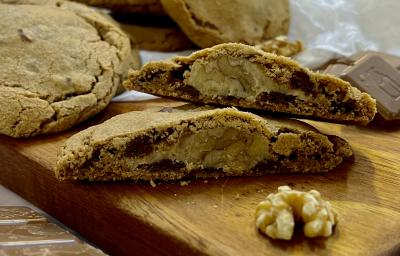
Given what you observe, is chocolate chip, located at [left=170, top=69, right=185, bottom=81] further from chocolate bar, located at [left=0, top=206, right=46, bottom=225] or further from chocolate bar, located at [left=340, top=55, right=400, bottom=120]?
chocolate bar, located at [left=340, top=55, right=400, bottom=120]

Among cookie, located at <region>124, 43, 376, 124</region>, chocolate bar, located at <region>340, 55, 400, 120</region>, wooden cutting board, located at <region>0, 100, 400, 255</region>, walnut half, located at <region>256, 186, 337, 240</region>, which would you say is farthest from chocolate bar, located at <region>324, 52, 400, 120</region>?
walnut half, located at <region>256, 186, 337, 240</region>

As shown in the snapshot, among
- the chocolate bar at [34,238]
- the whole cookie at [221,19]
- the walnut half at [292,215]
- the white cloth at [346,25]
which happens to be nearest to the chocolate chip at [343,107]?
the walnut half at [292,215]

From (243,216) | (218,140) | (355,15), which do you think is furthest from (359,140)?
(355,15)

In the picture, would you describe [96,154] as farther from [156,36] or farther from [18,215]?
[156,36]

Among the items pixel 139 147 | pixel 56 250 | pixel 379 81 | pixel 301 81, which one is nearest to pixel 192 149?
pixel 139 147

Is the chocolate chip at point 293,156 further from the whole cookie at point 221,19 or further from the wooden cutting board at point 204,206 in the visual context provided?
the whole cookie at point 221,19

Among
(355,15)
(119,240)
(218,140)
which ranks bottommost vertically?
(119,240)

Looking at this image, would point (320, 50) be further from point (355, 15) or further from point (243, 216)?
point (243, 216)
